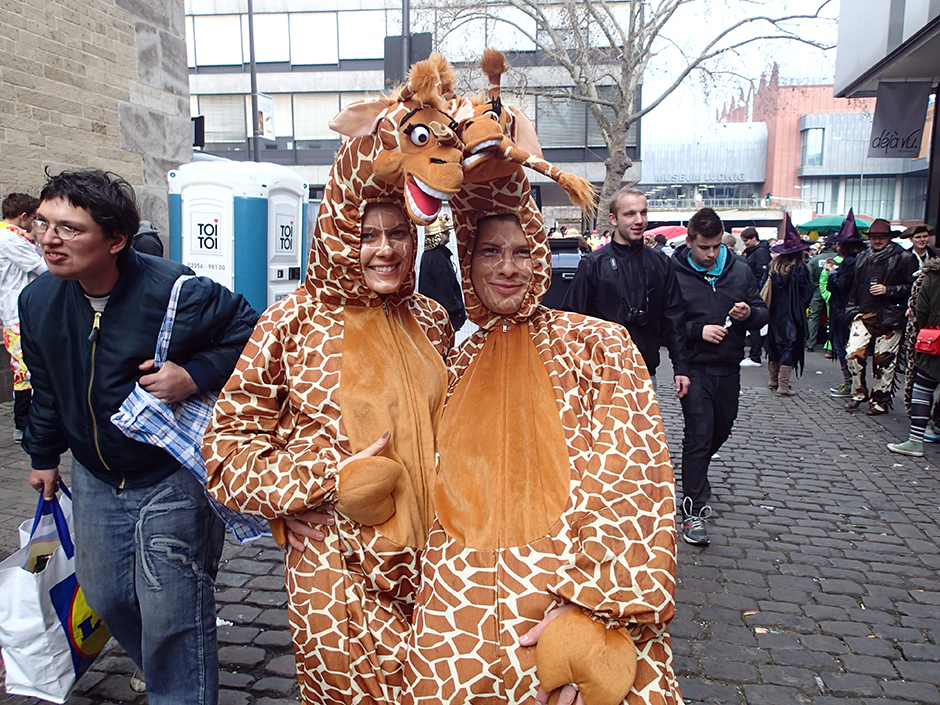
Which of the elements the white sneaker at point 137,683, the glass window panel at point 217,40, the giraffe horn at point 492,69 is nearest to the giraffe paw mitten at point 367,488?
the giraffe horn at point 492,69

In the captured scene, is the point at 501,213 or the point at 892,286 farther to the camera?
the point at 892,286

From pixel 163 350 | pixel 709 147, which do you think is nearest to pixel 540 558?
pixel 163 350

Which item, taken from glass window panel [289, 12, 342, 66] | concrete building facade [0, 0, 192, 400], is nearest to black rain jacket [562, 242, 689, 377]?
concrete building facade [0, 0, 192, 400]

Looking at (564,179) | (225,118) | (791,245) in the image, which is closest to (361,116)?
(564,179)

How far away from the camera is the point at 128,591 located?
253 centimetres

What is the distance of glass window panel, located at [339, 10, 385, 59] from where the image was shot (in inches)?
1266

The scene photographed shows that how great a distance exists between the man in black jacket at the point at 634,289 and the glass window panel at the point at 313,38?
3113 centimetres

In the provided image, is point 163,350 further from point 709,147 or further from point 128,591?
point 709,147

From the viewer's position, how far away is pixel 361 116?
195 cm

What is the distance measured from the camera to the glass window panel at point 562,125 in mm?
29359

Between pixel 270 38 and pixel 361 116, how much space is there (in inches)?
1375

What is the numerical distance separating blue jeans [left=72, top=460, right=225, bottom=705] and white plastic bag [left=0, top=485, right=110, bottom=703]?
0.19 m

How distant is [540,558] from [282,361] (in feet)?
2.99

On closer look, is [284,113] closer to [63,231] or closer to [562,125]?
[562,125]
